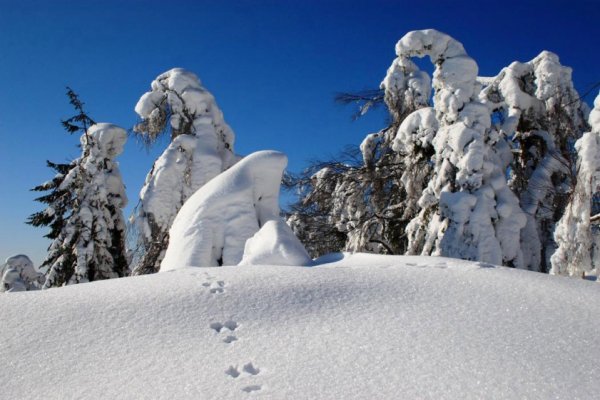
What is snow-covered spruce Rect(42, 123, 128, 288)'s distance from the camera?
1272 cm

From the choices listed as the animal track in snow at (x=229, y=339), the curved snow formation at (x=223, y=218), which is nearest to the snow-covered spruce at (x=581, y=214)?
the curved snow formation at (x=223, y=218)

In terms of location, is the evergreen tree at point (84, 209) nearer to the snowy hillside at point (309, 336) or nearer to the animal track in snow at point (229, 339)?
the snowy hillside at point (309, 336)

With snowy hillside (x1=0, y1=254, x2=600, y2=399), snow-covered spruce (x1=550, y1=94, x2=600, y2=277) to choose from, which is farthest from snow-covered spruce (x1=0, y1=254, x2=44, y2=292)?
snow-covered spruce (x1=550, y1=94, x2=600, y2=277)

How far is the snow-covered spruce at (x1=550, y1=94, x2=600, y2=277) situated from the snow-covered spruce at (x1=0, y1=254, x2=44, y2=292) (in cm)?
1493

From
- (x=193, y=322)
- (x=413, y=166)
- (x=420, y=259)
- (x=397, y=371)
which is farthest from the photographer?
(x=413, y=166)

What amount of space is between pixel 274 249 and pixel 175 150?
23.8ft

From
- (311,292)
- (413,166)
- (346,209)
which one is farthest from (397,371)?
(346,209)

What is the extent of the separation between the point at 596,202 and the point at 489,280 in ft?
17.4

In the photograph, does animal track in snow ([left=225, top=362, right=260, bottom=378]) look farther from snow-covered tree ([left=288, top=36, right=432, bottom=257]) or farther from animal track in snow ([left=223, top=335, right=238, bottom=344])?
snow-covered tree ([left=288, top=36, right=432, bottom=257])

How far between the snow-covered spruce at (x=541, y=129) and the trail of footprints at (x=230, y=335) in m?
8.89

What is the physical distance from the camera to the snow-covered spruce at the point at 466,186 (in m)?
9.18

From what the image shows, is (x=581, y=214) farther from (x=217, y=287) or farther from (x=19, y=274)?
(x=19, y=274)

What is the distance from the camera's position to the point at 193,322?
388 cm

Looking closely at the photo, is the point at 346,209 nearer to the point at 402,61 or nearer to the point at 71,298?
the point at 402,61
